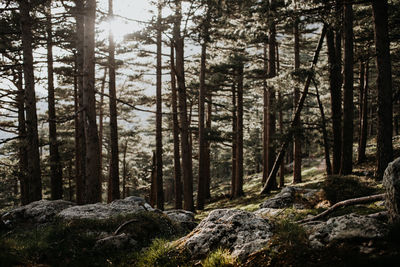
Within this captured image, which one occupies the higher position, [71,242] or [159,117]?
[159,117]

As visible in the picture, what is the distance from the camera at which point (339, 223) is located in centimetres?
320

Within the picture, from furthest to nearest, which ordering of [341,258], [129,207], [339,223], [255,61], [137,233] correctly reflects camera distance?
[255,61], [129,207], [137,233], [339,223], [341,258]

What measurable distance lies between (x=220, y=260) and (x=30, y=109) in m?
10.7

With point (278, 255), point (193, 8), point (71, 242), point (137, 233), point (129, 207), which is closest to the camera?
point (278, 255)

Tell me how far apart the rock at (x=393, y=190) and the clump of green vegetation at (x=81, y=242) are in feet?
13.1

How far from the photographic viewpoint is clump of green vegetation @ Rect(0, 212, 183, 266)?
14.5ft

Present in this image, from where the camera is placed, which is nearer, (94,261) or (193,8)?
(94,261)

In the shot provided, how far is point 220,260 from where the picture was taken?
10.6ft

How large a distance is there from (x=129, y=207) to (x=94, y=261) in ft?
11.8

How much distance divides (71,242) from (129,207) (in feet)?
9.72

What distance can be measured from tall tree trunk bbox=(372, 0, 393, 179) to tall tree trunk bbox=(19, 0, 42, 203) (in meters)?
13.2

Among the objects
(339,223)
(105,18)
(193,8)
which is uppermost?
(193,8)

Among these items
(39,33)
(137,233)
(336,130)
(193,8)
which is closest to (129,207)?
(137,233)

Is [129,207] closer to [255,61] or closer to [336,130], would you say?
[336,130]
